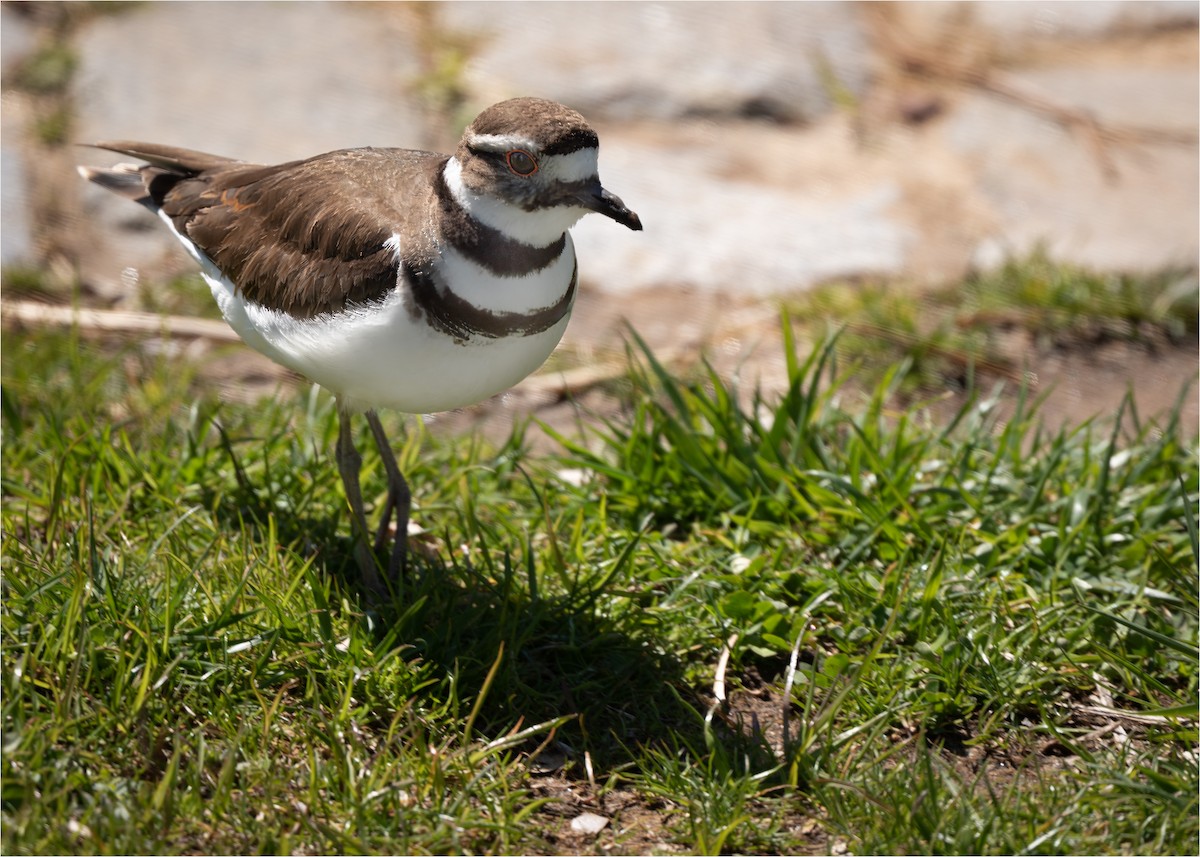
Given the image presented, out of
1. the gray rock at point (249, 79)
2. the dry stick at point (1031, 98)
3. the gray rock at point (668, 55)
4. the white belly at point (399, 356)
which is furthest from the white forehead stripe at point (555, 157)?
the dry stick at point (1031, 98)

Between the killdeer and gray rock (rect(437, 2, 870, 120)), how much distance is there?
3.31 m

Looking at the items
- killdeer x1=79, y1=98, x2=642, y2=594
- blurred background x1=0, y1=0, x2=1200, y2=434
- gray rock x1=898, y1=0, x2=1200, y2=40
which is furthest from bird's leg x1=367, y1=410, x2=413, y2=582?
gray rock x1=898, y1=0, x2=1200, y2=40

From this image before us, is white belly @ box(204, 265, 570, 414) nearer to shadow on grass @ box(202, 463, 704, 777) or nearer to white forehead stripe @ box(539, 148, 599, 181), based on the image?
white forehead stripe @ box(539, 148, 599, 181)

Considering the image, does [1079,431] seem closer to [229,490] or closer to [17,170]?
[229,490]

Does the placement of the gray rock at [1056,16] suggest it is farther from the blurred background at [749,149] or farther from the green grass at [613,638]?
the green grass at [613,638]

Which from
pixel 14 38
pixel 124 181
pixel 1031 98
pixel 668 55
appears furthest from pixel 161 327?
pixel 1031 98

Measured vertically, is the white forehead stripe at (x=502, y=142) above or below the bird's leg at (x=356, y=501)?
above

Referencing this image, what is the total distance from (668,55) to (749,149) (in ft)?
2.81

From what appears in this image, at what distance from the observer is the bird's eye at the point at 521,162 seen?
3193 mm

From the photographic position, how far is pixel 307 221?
3629 mm

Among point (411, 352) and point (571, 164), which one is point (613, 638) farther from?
point (571, 164)

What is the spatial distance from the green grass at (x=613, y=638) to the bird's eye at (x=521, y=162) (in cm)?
123

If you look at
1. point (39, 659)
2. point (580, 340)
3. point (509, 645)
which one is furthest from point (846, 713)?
point (580, 340)

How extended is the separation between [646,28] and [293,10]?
81.8 inches
